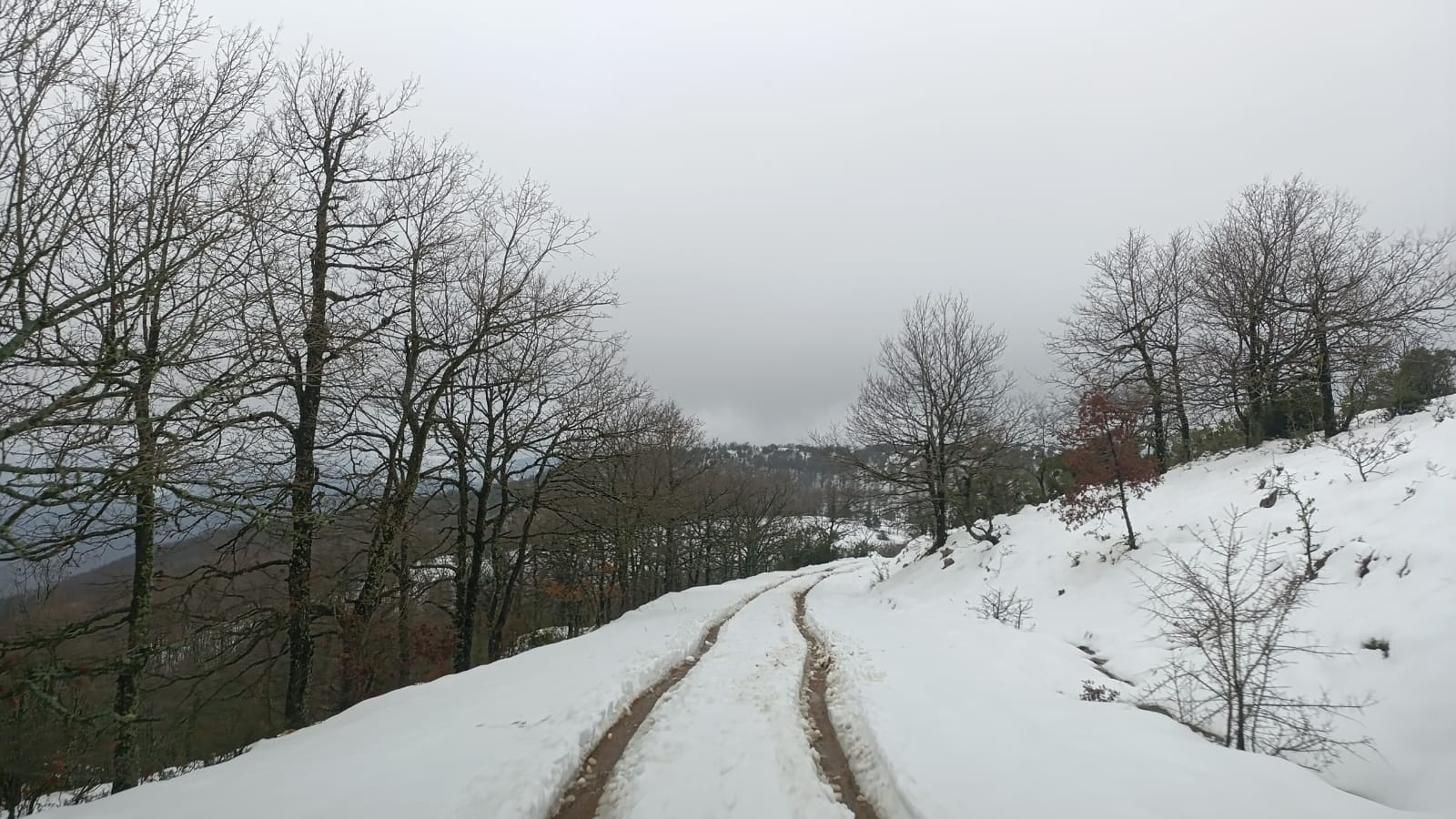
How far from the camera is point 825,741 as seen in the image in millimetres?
5898

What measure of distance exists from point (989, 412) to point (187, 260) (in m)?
23.6

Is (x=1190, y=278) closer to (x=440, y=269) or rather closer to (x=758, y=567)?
(x=440, y=269)

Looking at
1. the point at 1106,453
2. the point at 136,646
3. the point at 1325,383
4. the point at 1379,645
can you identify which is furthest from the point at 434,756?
the point at 1325,383

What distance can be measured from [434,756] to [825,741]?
12.5 feet

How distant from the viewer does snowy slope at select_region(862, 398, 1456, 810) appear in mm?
4504

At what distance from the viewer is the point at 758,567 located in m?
52.6

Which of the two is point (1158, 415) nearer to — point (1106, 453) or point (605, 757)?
point (1106, 453)

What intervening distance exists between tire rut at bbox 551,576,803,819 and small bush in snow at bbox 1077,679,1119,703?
5165mm

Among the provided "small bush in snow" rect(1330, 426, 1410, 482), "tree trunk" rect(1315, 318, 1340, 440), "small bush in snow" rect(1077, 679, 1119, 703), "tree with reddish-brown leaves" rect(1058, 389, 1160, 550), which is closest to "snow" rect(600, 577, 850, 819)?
"small bush in snow" rect(1077, 679, 1119, 703)

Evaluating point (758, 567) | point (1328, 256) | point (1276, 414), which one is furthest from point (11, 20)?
point (758, 567)

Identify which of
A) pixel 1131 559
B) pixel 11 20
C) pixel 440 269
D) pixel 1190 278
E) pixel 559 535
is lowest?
pixel 1131 559

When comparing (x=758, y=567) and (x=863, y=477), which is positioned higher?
(x=863, y=477)

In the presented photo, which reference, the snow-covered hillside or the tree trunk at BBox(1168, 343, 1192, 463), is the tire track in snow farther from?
the tree trunk at BBox(1168, 343, 1192, 463)

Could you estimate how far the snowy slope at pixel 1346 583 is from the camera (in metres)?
4.50
